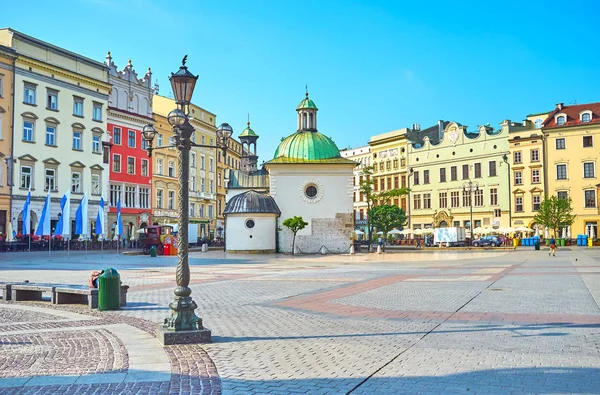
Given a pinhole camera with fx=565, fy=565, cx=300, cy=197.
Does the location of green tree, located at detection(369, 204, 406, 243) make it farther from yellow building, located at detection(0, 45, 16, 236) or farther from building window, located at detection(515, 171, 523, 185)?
yellow building, located at detection(0, 45, 16, 236)

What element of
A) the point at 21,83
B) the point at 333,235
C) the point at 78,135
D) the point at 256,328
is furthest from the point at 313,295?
the point at 78,135

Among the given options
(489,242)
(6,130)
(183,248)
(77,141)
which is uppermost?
(77,141)

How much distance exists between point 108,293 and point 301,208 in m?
36.4

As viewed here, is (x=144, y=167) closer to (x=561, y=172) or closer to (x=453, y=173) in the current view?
(x=453, y=173)

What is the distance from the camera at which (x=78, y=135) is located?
172 ft

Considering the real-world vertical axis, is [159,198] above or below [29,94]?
below

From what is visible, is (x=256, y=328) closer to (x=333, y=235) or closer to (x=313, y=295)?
(x=313, y=295)

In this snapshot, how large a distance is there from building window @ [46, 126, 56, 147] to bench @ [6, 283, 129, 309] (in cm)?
3677

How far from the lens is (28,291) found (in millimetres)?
15258

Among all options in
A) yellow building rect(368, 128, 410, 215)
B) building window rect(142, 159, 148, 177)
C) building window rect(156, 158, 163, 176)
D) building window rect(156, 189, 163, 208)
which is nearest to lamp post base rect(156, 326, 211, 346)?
building window rect(142, 159, 148, 177)

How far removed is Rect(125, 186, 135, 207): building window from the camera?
2325 inches

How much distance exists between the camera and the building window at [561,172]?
213 ft

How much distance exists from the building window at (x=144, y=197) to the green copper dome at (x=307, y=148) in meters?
17.8

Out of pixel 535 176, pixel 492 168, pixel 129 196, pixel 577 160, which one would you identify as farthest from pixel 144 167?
pixel 577 160
